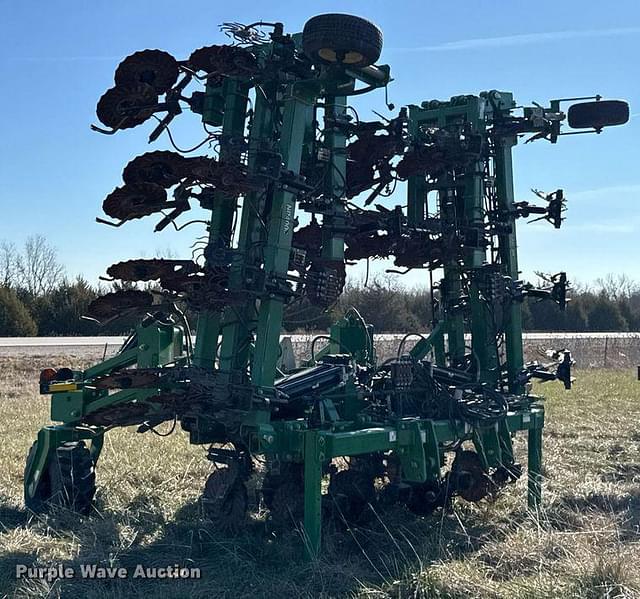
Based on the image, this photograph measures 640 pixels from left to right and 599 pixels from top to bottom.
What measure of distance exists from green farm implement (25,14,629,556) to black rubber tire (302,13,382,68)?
13mm

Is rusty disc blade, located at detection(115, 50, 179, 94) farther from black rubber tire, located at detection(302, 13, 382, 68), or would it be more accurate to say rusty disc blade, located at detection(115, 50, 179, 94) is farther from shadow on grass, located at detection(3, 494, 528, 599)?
shadow on grass, located at detection(3, 494, 528, 599)

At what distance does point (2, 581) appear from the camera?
5504mm

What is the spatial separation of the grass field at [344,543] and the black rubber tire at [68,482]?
151 mm

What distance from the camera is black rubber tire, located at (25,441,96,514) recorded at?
24.7ft

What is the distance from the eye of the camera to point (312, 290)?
6855 mm

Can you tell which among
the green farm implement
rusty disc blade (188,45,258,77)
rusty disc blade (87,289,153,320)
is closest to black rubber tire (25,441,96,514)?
the green farm implement

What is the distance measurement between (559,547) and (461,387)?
2.10m

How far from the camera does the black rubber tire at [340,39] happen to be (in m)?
6.27

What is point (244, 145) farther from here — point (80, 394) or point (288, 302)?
point (80, 394)

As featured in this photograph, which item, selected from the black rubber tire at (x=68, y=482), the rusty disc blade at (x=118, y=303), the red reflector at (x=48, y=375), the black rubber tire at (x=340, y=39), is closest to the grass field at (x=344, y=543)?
the black rubber tire at (x=68, y=482)

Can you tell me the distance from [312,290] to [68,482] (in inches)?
119

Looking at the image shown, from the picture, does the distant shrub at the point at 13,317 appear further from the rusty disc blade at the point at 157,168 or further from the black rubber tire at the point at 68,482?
the rusty disc blade at the point at 157,168

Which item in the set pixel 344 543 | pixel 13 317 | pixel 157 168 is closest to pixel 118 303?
pixel 157 168

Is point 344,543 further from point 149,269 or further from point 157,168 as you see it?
point 157,168
